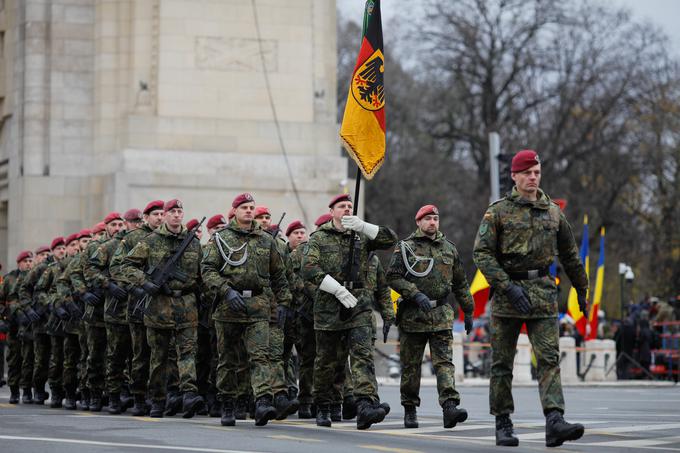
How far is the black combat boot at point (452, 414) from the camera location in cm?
1408

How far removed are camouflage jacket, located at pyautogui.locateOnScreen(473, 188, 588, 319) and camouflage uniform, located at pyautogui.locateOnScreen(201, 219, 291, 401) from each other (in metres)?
3.01

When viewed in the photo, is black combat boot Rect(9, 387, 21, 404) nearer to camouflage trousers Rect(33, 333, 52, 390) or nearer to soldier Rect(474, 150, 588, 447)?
camouflage trousers Rect(33, 333, 52, 390)

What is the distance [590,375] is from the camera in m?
32.3

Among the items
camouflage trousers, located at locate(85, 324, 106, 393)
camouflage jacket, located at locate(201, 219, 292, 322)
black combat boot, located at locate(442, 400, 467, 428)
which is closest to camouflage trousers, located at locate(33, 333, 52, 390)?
camouflage trousers, located at locate(85, 324, 106, 393)

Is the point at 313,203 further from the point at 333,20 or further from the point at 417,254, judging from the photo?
the point at 417,254

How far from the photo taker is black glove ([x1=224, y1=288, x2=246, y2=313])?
14562 millimetres

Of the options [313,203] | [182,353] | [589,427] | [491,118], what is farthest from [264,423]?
[491,118]

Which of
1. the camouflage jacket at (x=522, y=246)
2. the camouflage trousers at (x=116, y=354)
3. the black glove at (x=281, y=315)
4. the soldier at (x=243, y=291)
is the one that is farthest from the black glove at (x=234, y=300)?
the camouflage trousers at (x=116, y=354)

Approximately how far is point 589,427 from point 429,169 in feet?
135

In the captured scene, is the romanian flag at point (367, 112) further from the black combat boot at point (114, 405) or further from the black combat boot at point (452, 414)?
the black combat boot at point (114, 405)

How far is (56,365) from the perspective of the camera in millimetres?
19703

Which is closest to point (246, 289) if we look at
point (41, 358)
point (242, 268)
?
point (242, 268)

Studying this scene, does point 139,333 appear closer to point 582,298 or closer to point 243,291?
point 243,291

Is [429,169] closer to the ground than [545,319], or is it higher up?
higher up
